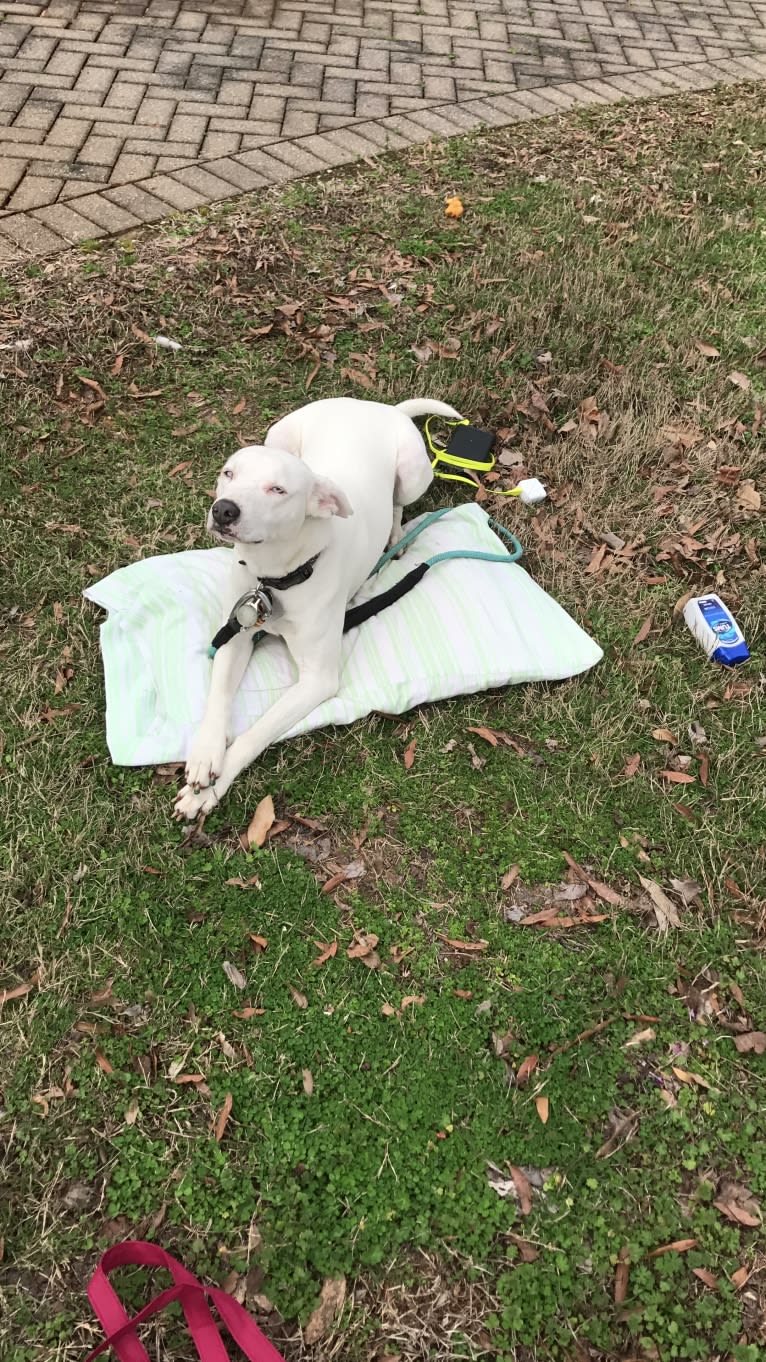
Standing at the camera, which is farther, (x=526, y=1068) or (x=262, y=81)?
(x=262, y=81)

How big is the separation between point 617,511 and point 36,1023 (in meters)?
3.38

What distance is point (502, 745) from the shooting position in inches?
134

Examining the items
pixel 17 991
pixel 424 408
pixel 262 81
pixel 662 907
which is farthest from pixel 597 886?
pixel 262 81

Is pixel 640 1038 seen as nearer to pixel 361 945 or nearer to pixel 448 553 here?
pixel 361 945

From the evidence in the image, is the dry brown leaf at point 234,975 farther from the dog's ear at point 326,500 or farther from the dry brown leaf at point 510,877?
the dog's ear at point 326,500

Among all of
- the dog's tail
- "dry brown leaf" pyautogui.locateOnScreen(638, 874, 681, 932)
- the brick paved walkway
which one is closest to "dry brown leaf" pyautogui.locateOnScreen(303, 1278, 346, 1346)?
"dry brown leaf" pyautogui.locateOnScreen(638, 874, 681, 932)

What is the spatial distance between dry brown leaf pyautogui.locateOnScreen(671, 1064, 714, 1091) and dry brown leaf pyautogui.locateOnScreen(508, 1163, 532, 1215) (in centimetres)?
58

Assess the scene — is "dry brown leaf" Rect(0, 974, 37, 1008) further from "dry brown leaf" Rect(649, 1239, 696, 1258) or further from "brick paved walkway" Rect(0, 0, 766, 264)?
"brick paved walkway" Rect(0, 0, 766, 264)

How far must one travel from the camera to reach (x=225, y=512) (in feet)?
8.45

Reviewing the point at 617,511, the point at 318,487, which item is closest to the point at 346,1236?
the point at 318,487

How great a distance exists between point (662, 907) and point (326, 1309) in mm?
1585

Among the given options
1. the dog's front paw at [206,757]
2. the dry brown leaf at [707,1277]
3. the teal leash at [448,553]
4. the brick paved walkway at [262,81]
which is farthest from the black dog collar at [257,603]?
the brick paved walkway at [262,81]

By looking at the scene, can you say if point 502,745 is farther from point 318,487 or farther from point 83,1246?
point 83,1246

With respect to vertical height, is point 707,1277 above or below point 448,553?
below
